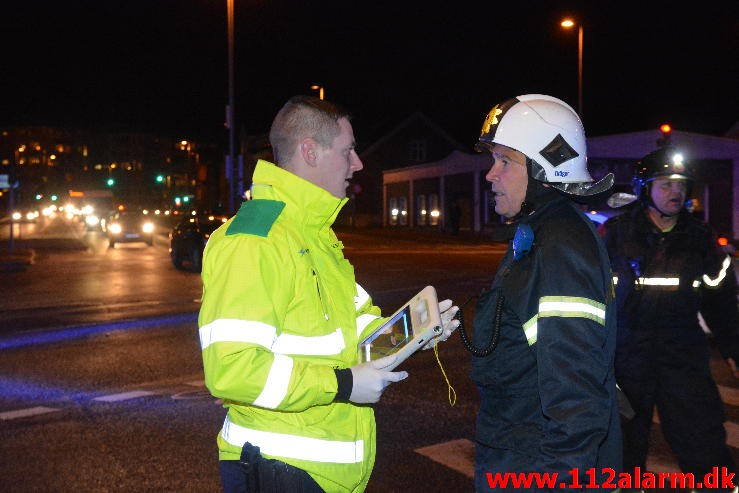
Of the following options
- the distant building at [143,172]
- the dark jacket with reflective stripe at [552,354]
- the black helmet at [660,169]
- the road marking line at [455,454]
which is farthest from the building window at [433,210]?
the dark jacket with reflective stripe at [552,354]

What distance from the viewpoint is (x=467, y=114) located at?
63.9 meters

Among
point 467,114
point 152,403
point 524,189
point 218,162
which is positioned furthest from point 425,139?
point 524,189

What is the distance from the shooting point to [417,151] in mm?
61594

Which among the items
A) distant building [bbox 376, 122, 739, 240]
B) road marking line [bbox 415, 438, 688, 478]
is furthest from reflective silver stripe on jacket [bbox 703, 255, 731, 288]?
distant building [bbox 376, 122, 739, 240]

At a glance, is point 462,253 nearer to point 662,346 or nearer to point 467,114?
point 662,346

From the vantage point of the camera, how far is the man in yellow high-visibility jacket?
2402 mm

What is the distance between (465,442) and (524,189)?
11.4 ft

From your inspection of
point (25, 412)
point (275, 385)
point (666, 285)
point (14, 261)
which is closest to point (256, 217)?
point (275, 385)

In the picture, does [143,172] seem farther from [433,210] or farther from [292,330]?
[292,330]

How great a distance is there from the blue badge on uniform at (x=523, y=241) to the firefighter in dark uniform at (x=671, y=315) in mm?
1947

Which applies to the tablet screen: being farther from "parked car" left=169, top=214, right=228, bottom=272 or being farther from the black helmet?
"parked car" left=169, top=214, right=228, bottom=272

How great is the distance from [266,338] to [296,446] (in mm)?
401

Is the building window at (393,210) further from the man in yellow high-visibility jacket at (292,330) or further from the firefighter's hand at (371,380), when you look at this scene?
the firefighter's hand at (371,380)

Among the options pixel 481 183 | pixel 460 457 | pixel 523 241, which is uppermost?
pixel 481 183
